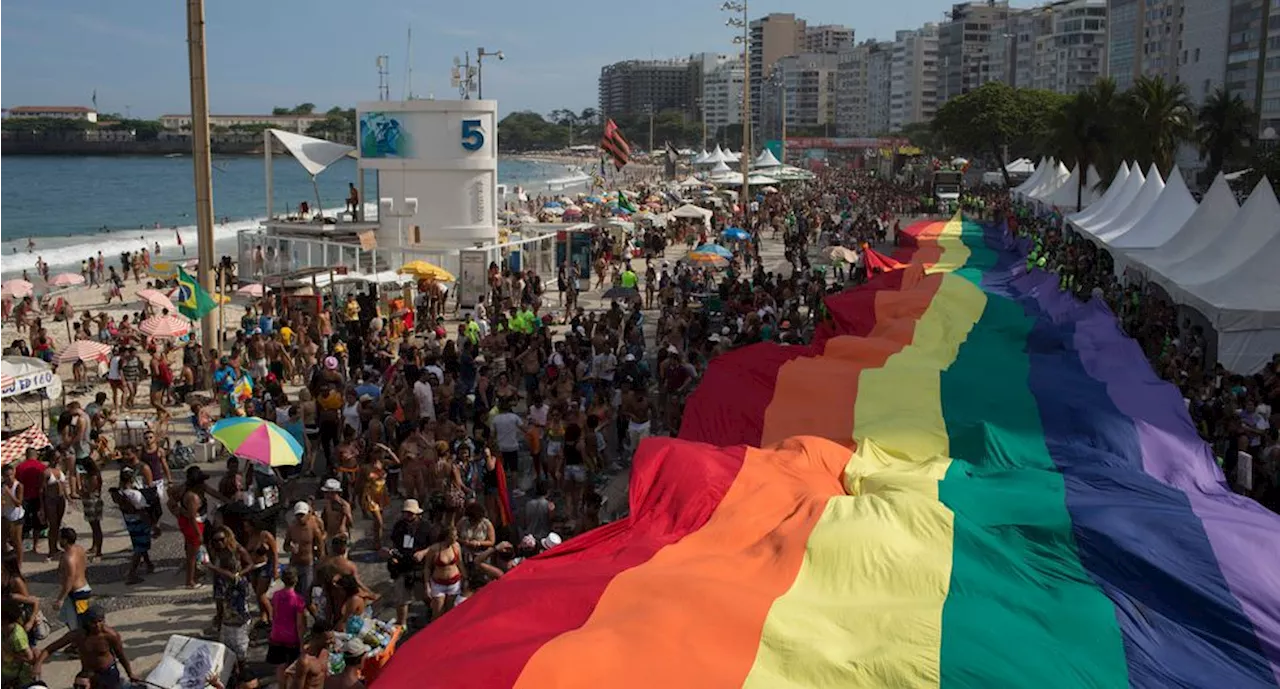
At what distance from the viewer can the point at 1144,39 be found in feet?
352

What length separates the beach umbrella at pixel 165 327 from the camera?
19312mm

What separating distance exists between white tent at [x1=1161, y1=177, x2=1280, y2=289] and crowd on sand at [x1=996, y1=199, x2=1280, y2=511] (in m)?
0.73

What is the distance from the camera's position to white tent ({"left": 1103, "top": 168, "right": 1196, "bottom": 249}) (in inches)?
1022

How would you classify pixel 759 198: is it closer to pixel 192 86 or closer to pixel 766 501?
pixel 192 86

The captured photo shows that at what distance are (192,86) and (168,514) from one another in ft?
30.3

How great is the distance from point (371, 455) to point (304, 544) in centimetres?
246

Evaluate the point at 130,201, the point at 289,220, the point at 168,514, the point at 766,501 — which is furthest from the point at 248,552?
the point at 130,201

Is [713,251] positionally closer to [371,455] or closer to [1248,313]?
[1248,313]

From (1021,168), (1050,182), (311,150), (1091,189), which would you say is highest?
(311,150)

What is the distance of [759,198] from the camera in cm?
6144

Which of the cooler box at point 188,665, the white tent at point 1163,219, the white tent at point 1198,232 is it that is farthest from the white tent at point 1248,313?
the cooler box at point 188,665

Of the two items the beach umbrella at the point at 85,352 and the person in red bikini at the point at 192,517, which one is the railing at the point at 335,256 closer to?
the beach umbrella at the point at 85,352

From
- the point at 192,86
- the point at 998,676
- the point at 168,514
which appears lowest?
the point at 168,514

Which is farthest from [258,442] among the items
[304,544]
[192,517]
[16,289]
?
[16,289]
